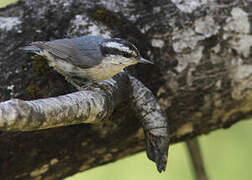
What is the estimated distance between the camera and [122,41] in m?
2.67

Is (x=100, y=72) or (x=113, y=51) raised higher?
(x=113, y=51)

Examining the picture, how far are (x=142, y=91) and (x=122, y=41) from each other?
370mm

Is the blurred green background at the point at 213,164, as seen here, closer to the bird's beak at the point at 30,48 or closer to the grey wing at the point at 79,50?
the grey wing at the point at 79,50

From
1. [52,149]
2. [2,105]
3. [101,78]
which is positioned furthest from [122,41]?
[2,105]

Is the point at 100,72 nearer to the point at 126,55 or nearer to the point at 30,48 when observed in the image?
the point at 126,55

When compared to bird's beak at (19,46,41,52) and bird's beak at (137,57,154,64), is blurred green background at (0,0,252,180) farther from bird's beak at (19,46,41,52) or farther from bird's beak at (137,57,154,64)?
bird's beak at (19,46,41,52)

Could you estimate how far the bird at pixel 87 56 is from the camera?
2.67 meters

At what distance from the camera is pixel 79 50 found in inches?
111

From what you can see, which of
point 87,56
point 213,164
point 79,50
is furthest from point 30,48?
point 213,164

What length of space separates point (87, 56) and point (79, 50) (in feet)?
0.36

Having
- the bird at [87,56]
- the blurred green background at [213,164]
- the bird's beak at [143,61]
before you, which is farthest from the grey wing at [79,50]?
the blurred green background at [213,164]

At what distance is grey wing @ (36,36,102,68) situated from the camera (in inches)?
106

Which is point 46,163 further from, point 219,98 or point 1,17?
point 219,98

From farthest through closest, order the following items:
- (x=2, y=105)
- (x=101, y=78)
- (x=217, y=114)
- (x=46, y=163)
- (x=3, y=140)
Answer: (x=217, y=114) → (x=101, y=78) → (x=46, y=163) → (x=3, y=140) → (x=2, y=105)
